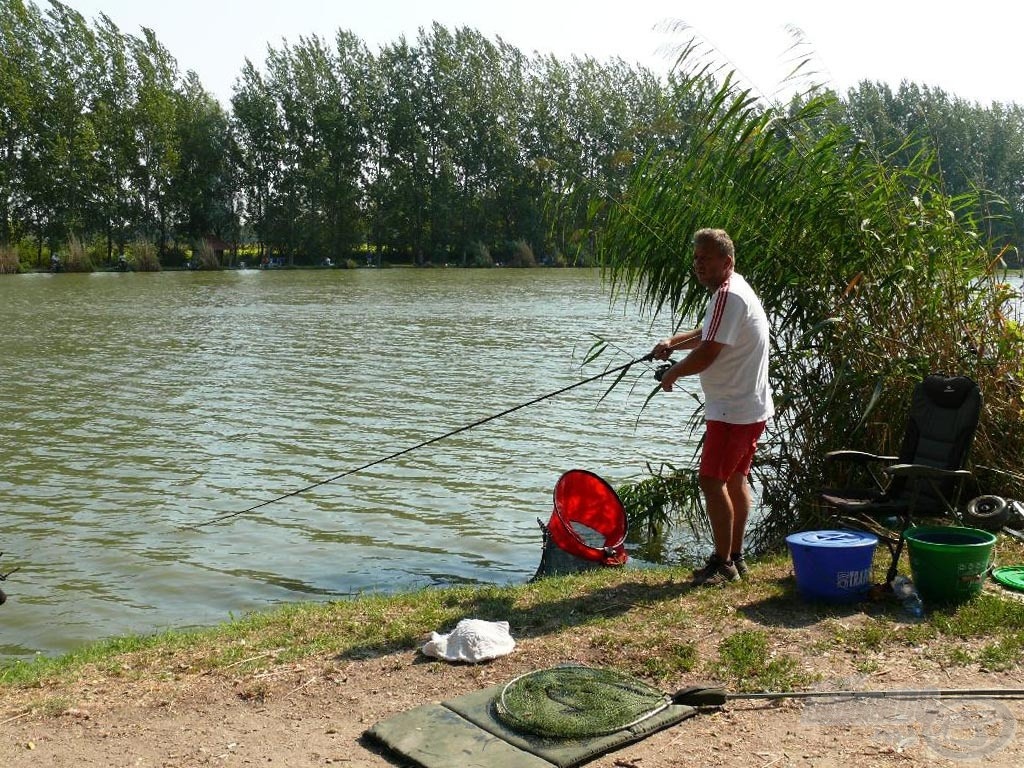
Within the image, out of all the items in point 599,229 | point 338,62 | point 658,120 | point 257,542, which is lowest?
point 257,542

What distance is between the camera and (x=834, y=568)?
518 cm

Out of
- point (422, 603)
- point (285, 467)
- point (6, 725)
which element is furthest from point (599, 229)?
point (6, 725)

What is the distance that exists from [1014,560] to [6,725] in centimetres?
504

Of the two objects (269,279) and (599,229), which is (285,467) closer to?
(599,229)

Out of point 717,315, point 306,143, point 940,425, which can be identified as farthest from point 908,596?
point 306,143

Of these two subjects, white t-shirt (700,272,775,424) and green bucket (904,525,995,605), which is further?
white t-shirt (700,272,775,424)

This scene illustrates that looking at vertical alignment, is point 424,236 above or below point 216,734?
above

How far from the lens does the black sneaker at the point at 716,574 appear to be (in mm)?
5707

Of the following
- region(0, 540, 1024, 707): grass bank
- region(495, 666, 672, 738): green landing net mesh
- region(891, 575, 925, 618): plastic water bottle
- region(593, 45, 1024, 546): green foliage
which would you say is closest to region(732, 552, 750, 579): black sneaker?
region(0, 540, 1024, 707): grass bank

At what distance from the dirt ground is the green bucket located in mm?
609

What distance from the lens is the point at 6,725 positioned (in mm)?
4238

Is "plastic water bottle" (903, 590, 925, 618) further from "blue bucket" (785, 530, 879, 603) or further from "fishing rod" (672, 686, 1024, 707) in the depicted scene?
"fishing rod" (672, 686, 1024, 707)

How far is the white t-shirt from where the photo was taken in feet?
17.4

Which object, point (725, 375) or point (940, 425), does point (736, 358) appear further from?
point (940, 425)
